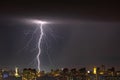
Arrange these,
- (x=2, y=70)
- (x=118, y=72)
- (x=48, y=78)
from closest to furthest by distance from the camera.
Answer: (x=48, y=78) < (x=2, y=70) < (x=118, y=72)

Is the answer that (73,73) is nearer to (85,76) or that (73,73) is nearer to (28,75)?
(85,76)

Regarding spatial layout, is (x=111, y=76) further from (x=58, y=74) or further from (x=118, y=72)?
(x=58, y=74)

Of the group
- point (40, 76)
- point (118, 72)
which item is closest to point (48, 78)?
point (40, 76)

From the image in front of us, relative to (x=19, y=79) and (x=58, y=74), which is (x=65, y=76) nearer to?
(x=58, y=74)

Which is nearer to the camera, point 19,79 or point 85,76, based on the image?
point 19,79

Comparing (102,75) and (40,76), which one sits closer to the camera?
(40,76)

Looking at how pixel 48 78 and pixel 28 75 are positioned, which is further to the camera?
pixel 28 75

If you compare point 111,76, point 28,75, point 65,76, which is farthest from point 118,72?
point 28,75

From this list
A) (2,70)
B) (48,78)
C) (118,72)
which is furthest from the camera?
(118,72)
